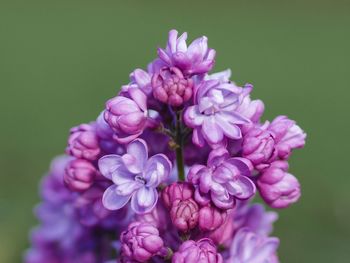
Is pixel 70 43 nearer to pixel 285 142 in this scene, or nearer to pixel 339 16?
pixel 339 16

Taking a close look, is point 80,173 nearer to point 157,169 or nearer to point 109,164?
point 109,164

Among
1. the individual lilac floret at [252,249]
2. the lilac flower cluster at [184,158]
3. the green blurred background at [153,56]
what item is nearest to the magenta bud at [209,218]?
the lilac flower cluster at [184,158]

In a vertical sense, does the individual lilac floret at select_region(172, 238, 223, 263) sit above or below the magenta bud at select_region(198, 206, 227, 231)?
below

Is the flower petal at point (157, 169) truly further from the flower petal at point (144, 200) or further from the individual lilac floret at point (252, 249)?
the individual lilac floret at point (252, 249)

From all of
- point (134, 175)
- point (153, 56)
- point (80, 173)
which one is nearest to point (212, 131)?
point (134, 175)

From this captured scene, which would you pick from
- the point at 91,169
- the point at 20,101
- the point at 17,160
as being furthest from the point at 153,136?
the point at 20,101

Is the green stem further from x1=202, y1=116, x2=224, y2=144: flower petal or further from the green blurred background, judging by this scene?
the green blurred background

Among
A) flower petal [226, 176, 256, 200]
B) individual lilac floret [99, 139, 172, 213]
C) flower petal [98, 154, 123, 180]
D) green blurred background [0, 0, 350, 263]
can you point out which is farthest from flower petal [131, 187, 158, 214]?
green blurred background [0, 0, 350, 263]
